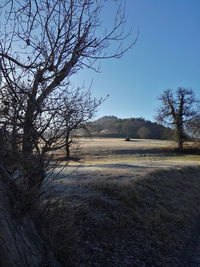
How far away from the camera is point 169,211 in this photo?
7.09m

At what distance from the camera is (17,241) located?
2521 mm

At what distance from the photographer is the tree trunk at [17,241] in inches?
93.0

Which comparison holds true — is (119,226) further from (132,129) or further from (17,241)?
(132,129)

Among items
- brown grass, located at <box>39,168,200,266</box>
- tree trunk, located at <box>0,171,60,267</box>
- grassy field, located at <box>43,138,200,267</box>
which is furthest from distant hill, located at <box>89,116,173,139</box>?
tree trunk, located at <box>0,171,60,267</box>

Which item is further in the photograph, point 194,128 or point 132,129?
point 132,129

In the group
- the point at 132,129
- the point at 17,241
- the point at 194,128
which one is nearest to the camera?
the point at 17,241

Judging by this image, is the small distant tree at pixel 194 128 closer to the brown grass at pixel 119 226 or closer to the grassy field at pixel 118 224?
the grassy field at pixel 118 224

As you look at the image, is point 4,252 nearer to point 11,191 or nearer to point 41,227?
point 11,191

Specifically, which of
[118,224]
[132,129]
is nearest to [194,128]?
[118,224]

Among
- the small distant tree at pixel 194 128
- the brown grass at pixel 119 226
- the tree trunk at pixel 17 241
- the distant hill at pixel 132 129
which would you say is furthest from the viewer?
the distant hill at pixel 132 129

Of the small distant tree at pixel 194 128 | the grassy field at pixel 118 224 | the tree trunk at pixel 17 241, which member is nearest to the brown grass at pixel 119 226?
the grassy field at pixel 118 224

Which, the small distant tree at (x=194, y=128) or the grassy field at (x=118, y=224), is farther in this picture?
the small distant tree at (x=194, y=128)

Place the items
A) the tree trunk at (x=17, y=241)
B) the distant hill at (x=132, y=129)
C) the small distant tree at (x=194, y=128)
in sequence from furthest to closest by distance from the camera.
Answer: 1. the distant hill at (x=132, y=129)
2. the small distant tree at (x=194, y=128)
3. the tree trunk at (x=17, y=241)

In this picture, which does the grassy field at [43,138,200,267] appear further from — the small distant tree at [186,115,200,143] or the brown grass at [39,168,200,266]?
the small distant tree at [186,115,200,143]
